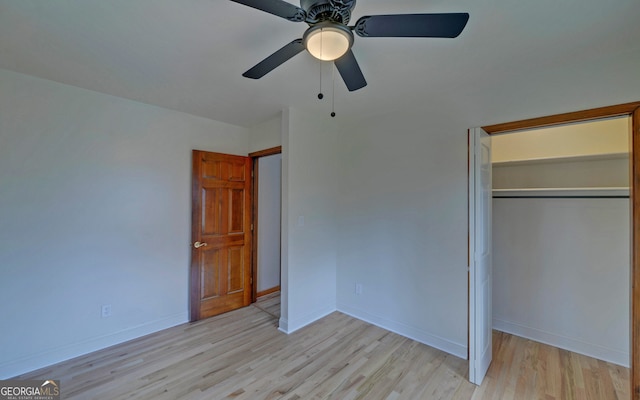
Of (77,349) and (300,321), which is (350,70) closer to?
(300,321)

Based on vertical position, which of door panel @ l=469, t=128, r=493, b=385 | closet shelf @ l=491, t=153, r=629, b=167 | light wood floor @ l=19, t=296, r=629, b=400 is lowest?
light wood floor @ l=19, t=296, r=629, b=400

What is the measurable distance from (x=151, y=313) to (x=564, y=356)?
4.35m

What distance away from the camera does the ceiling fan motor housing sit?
1.11 metres

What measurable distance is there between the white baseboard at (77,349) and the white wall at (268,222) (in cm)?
139

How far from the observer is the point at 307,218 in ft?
10.6

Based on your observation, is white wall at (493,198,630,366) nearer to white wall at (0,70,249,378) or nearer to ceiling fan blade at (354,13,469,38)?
ceiling fan blade at (354,13,469,38)

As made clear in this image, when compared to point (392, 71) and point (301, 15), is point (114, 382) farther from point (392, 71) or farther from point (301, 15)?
point (392, 71)

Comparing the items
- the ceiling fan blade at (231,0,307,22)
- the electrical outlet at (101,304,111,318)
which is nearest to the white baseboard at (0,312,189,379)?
the electrical outlet at (101,304,111,318)

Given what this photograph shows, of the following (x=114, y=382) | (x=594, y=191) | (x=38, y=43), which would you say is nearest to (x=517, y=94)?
(x=594, y=191)

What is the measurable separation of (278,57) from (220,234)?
262cm

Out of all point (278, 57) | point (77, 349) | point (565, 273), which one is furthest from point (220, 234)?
point (565, 273)

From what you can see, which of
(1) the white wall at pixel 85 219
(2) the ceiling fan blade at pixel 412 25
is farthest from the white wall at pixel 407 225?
(1) the white wall at pixel 85 219

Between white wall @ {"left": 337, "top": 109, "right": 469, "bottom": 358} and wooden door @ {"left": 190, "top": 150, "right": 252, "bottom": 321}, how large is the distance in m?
1.37

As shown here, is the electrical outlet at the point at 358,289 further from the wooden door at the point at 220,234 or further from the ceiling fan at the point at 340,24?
the ceiling fan at the point at 340,24
